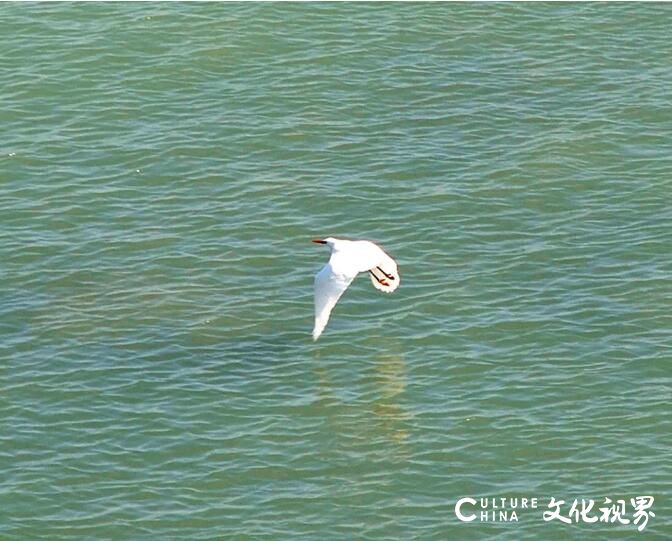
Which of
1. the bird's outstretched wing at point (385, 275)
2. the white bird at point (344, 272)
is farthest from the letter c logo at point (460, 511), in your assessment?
the bird's outstretched wing at point (385, 275)

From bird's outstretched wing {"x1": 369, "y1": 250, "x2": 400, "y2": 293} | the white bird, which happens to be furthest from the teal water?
the white bird

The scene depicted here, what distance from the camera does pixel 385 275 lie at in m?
37.2

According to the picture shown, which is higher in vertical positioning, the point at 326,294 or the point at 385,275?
the point at 326,294

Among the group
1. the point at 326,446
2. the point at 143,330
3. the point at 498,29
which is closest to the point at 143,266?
the point at 143,330

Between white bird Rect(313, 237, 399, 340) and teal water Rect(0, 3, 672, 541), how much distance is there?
108cm

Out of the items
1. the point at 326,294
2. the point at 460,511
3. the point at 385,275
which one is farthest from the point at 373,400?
the point at 460,511

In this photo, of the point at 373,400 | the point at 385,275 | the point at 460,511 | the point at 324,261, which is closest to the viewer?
the point at 460,511

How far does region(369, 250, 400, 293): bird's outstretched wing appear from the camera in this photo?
36.8 m

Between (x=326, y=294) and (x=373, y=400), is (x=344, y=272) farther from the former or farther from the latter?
(x=373, y=400)

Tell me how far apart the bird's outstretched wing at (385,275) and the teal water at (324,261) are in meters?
0.83

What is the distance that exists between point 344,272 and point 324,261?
15.8 feet

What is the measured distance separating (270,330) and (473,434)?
19.7ft

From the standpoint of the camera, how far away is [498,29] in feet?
166

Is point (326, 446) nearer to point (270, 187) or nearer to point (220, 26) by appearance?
point (270, 187)
